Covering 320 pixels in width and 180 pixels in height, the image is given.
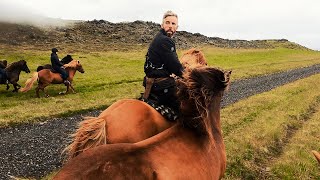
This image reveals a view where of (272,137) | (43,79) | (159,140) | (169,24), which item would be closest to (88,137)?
(159,140)

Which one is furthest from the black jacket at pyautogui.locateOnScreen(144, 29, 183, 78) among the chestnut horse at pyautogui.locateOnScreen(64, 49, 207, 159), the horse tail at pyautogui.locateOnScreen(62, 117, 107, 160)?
the horse tail at pyautogui.locateOnScreen(62, 117, 107, 160)

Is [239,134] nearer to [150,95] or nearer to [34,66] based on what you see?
[150,95]

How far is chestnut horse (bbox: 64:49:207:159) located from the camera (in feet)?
19.1

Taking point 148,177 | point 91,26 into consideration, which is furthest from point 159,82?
point 91,26

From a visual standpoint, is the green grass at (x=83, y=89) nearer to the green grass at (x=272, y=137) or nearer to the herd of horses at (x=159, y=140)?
the green grass at (x=272, y=137)

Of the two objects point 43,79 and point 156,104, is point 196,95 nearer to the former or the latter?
point 156,104

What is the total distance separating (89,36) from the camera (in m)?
68.0

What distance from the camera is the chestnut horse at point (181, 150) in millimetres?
3922

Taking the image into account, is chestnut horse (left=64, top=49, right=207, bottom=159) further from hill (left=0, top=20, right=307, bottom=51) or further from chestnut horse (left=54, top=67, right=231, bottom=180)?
hill (left=0, top=20, right=307, bottom=51)

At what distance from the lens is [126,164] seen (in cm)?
407

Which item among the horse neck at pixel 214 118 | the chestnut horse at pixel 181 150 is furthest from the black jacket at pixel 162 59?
the chestnut horse at pixel 181 150

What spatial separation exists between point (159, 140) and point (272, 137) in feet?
31.5

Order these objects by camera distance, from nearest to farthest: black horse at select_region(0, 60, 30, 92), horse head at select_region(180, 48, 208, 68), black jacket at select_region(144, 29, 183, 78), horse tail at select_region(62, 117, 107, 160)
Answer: horse tail at select_region(62, 117, 107, 160), black jacket at select_region(144, 29, 183, 78), horse head at select_region(180, 48, 208, 68), black horse at select_region(0, 60, 30, 92)

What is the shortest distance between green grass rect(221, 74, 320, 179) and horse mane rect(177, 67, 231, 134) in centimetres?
455
